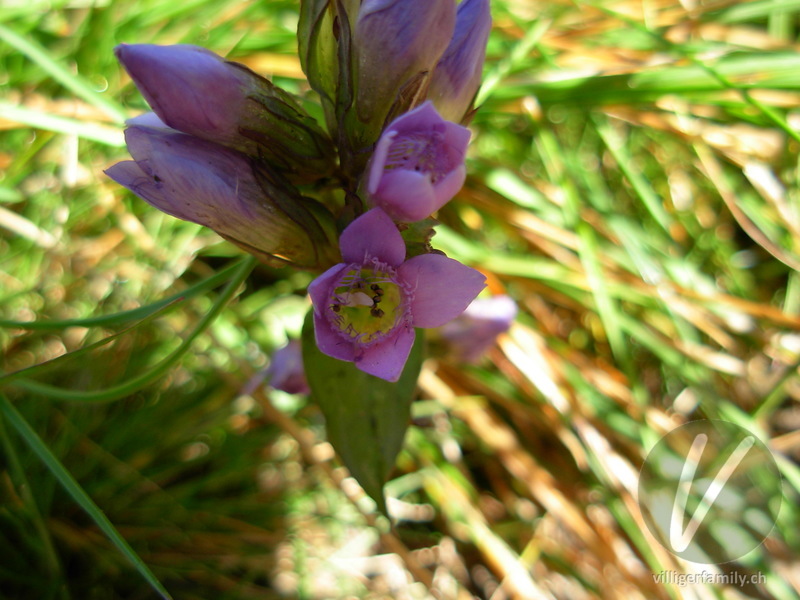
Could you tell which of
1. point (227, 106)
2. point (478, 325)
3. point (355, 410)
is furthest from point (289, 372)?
point (227, 106)

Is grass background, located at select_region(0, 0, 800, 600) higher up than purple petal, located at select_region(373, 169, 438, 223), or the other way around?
purple petal, located at select_region(373, 169, 438, 223)

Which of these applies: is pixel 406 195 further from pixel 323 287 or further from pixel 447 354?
pixel 447 354

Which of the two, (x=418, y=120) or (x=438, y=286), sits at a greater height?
(x=418, y=120)

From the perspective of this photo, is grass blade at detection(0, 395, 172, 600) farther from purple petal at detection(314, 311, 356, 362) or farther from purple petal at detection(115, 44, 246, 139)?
purple petal at detection(115, 44, 246, 139)

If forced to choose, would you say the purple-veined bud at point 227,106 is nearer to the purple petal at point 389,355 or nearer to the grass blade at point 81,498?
the purple petal at point 389,355

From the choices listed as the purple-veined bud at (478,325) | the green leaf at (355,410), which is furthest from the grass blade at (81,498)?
the purple-veined bud at (478,325)

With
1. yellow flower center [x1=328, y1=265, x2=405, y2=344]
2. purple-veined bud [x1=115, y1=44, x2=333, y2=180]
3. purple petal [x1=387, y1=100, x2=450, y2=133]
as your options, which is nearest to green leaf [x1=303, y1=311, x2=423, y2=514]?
yellow flower center [x1=328, y1=265, x2=405, y2=344]

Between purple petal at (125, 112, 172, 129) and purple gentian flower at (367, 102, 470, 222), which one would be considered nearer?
purple gentian flower at (367, 102, 470, 222)

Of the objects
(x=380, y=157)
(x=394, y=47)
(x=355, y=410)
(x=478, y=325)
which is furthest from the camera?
(x=478, y=325)
